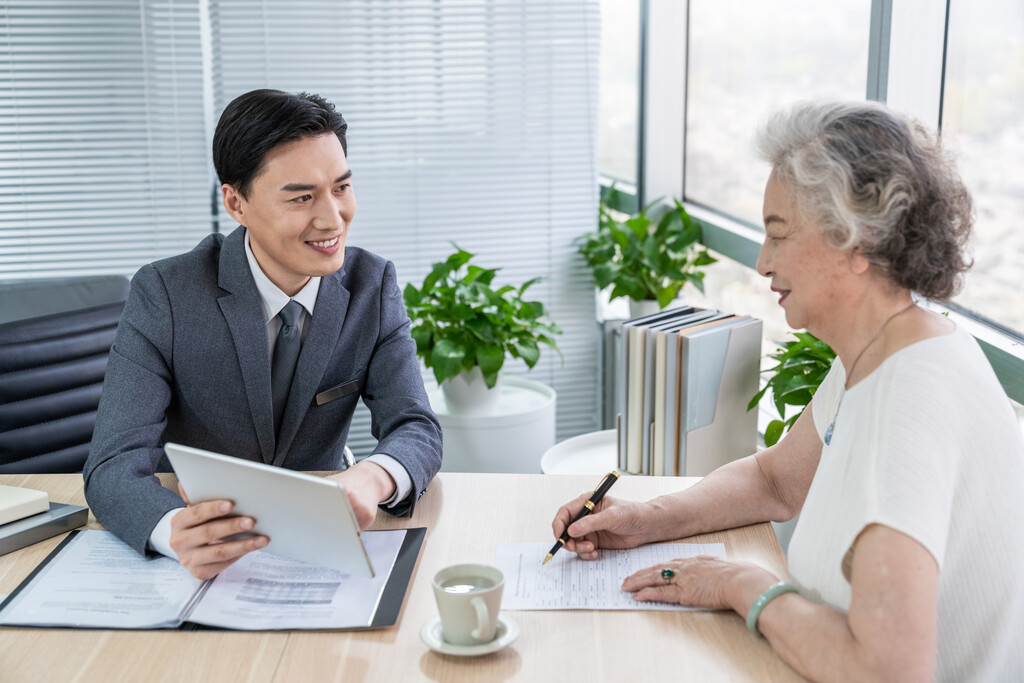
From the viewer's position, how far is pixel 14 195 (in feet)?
10.3

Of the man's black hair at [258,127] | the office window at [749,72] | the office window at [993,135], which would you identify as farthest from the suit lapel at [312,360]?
the office window at [993,135]

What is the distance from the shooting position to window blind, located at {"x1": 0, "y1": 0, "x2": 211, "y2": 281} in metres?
3.03

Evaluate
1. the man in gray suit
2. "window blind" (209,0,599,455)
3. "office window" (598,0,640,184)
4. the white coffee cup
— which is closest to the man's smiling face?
the man in gray suit

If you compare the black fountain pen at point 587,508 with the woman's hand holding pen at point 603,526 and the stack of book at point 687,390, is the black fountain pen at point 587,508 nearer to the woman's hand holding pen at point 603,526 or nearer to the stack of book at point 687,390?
the woman's hand holding pen at point 603,526

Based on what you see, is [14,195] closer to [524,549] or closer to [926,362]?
[524,549]

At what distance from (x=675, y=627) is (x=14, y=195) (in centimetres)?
287

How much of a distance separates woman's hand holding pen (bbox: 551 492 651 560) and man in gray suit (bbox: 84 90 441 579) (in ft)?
1.00

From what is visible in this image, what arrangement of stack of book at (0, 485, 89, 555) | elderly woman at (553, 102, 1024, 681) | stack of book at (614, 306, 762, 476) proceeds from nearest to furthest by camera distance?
elderly woman at (553, 102, 1024, 681)
stack of book at (0, 485, 89, 555)
stack of book at (614, 306, 762, 476)

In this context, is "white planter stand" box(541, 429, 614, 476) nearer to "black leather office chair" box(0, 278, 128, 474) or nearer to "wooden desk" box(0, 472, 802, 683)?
"black leather office chair" box(0, 278, 128, 474)

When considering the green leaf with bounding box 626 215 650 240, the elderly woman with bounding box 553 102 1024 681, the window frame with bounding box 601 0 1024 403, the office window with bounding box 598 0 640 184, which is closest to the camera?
the elderly woman with bounding box 553 102 1024 681

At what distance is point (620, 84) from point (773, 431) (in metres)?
1.78

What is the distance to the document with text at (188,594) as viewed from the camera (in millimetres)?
1177

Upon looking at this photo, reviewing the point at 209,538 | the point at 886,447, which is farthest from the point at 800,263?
the point at 209,538

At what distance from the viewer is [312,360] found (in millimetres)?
1769
